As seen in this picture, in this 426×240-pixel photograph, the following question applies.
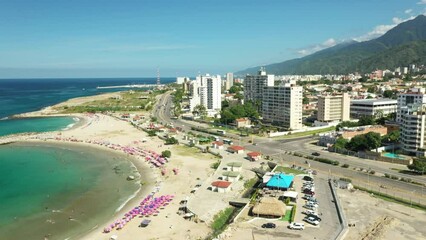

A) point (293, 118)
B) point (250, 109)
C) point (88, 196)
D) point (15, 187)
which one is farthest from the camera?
point (250, 109)

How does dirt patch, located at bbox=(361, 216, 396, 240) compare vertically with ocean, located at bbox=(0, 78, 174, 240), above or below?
above

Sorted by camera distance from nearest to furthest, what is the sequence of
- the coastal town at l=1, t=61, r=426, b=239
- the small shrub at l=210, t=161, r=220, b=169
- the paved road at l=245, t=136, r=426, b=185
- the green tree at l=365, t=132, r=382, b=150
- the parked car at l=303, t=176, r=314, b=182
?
the coastal town at l=1, t=61, r=426, b=239 → the parked car at l=303, t=176, r=314, b=182 → the paved road at l=245, t=136, r=426, b=185 → the small shrub at l=210, t=161, r=220, b=169 → the green tree at l=365, t=132, r=382, b=150

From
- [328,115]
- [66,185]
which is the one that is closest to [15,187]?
[66,185]

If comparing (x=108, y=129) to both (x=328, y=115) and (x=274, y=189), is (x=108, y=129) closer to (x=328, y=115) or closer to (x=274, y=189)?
(x=328, y=115)

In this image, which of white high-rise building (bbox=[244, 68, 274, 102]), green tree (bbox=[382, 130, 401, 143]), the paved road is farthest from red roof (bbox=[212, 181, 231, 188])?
white high-rise building (bbox=[244, 68, 274, 102])

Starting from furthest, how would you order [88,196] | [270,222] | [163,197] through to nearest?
[88,196], [163,197], [270,222]

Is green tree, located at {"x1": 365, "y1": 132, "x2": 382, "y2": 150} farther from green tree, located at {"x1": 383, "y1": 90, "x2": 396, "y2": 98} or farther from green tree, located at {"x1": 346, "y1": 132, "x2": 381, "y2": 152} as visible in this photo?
green tree, located at {"x1": 383, "y1": 90, "x2": 396, "y2": 98}
